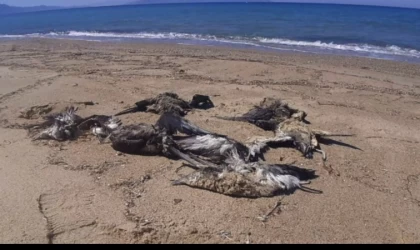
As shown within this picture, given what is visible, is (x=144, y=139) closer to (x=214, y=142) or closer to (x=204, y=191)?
(x=214, y=142)

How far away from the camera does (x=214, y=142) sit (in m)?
5.93

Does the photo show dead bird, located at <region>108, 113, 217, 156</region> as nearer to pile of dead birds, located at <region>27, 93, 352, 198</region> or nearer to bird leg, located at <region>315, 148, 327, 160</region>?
pile of dead birds, located at <region>27, 93, 352, 198</region>

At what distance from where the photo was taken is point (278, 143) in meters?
6.61

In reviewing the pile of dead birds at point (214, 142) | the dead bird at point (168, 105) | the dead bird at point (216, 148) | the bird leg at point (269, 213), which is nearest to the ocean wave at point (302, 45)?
→ the dead bird at point (168, 105)

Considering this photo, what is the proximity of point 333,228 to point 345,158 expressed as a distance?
2167mm

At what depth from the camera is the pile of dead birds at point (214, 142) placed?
16.7ft

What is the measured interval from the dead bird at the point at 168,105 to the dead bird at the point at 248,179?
9.49 ft

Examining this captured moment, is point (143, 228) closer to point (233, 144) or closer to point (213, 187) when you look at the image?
point (213, 187)

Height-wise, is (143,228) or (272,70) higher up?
(272,70)

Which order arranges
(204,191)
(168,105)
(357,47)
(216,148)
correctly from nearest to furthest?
(204,191)
(216,148)
(168,105)
(357,47)

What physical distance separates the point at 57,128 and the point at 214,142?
282 cm

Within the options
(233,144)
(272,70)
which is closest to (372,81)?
(272,70)

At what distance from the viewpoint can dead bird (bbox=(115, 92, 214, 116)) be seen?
320 inches

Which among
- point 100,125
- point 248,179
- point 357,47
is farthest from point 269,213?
point 357,47
